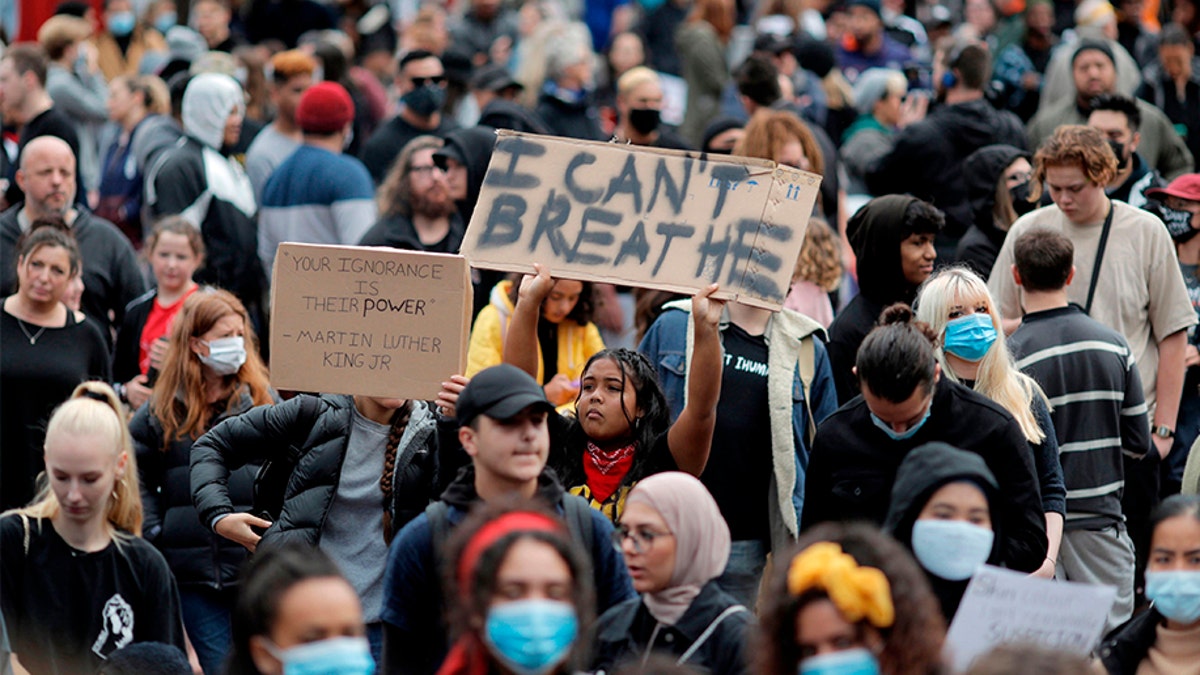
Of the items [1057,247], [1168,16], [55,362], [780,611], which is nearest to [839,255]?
[1057,247]

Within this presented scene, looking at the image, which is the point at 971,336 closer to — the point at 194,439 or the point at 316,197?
the point at 194,439

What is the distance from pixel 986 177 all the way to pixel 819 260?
1.30 metres

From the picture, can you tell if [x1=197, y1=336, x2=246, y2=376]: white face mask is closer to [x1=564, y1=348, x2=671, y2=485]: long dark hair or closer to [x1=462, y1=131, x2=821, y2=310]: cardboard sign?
[x1=462, y1=131, x2=821, y2=310]: cardboard sign

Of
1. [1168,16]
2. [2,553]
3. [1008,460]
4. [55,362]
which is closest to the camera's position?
[1008,460]

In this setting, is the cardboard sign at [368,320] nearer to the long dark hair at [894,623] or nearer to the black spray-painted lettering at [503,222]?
the black spray-painted lettering at [503,222]

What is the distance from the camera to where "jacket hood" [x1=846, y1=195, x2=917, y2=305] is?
24.5ft

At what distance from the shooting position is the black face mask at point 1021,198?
877cm

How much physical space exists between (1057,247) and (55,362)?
4621 millimetres

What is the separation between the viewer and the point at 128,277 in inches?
368

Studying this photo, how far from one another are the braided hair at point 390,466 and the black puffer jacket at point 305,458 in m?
0.05

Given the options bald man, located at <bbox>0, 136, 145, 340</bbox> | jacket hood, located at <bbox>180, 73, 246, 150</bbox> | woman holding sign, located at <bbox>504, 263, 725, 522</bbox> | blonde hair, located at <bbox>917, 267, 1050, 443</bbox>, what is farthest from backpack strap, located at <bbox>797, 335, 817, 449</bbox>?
jacket hood, located at <bbox>180, 73, 246, 150</bbox>

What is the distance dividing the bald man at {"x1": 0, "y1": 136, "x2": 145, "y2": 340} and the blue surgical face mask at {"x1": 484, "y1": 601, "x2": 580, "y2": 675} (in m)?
5.72

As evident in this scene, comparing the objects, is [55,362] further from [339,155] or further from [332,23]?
[332,23]

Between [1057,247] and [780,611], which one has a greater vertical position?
[1057,247]
